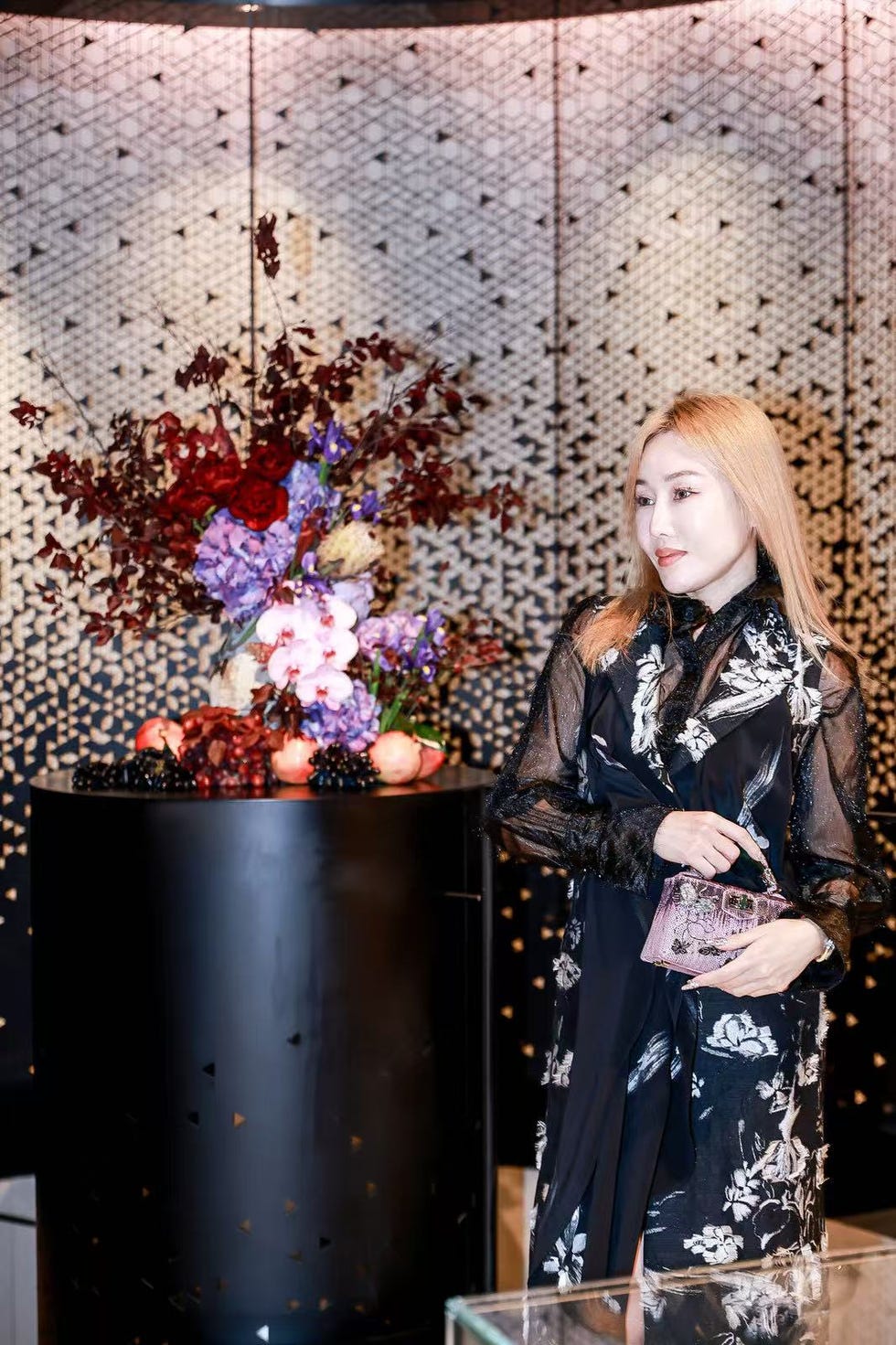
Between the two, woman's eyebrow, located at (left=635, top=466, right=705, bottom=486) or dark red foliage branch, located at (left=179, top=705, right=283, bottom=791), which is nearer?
woman's eyebrow, located at (left=635, top=466, right=705, bottom=486)

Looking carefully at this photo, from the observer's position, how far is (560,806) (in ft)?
6.63

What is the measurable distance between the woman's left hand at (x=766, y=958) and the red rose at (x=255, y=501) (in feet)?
4.08

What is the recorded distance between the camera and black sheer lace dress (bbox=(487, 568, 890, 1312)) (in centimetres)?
190

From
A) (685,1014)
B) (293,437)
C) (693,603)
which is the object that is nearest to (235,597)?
(293,437)

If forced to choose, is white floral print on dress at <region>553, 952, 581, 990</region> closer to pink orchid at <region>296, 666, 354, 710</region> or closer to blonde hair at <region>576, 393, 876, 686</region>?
blonde hair at <region>576, 393, 876, 686</region>

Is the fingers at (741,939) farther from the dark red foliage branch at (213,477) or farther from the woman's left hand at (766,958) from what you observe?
the dark red foliage branch at (213,477)

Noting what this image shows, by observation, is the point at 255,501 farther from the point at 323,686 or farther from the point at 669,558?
the point at 669,558

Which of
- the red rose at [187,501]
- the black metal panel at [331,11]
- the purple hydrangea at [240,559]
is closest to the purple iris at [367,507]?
the purple hydrangea at [240,559]

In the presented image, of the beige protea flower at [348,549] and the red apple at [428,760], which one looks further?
the red apple at [428,760]

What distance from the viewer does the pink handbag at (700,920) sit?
1817 mm

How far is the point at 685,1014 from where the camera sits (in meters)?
1.94

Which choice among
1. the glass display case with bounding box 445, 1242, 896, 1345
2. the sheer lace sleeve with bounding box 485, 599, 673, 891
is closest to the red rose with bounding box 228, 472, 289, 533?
the sheer lace sleeve with bounding box 485, 599, 673, 891

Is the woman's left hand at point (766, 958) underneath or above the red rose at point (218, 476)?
underneath

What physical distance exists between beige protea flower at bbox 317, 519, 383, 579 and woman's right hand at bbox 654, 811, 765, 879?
1.10m
